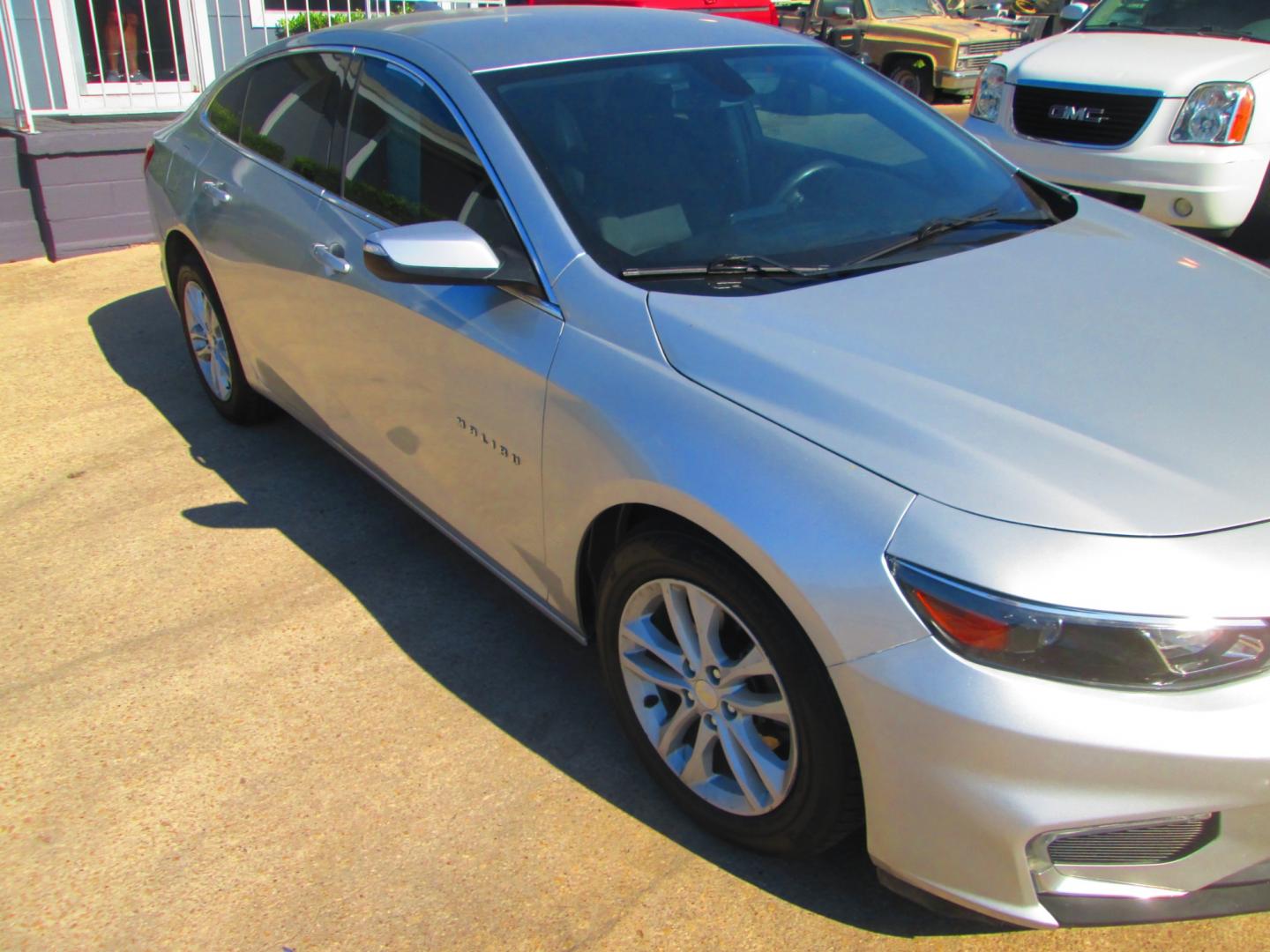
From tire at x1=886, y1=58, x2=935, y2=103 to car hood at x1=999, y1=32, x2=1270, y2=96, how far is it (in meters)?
9.18

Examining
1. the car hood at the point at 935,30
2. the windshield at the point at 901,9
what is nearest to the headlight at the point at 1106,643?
the car hood at the point at 935,30

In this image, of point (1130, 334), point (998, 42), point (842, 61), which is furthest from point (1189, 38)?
point (998, 42)

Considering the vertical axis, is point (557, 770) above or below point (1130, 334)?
below

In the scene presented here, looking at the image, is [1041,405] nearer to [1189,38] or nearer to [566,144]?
[566,144]

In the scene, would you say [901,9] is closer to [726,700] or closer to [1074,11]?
[1074,11]

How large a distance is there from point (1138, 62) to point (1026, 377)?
17.2 feet

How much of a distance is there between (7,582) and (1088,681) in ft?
11.3

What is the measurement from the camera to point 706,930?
2.47 m

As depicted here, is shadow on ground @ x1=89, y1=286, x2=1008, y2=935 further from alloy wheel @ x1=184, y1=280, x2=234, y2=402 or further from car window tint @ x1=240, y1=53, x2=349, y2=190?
car window tint @ x1=240, y1=53, x2=349, y2=190

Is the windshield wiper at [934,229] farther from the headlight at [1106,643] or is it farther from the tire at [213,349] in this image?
the tire at [213,349]

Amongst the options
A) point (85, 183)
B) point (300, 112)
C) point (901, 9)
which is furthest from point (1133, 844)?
point (901, 9)

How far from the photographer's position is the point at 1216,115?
20.6 ft

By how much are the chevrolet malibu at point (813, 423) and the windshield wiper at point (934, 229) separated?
2cm

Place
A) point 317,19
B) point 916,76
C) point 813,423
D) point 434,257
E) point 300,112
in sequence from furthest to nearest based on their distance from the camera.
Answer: point 916,76 → point 317,19 → point 300,112 → point 434,257 → point 813,423
